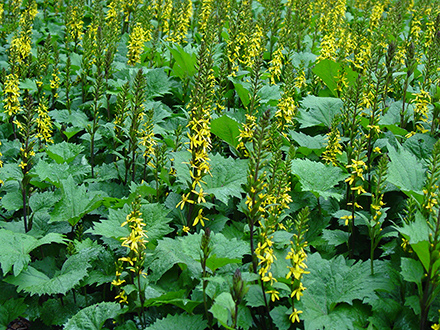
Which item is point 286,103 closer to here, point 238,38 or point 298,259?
point 238,38

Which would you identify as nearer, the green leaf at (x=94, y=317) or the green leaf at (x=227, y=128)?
the green leaf at (x=94, y=317)

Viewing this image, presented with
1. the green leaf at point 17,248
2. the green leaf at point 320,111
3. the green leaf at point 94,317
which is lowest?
the green leaf at point 94,317

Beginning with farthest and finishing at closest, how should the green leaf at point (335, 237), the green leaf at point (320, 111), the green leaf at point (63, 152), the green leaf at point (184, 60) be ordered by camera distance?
the green leaf at point (184, 60) → the green leaf at point (320, 111) → the green leaf at point (63, 152) → the green leaf at point (335, 237)

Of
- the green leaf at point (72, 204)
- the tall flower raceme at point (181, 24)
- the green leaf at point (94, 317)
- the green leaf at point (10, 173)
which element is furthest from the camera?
the tall flower raceme at point (181, 24)

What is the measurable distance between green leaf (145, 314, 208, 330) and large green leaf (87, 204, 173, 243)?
26.4 inches

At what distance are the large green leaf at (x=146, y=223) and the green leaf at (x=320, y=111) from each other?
6.58 feet

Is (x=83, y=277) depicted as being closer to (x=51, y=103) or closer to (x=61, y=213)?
(x=61, y=213)

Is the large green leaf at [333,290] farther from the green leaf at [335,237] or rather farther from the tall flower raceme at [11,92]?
the tall flower raceme at [11,92]

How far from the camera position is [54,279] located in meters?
3.07

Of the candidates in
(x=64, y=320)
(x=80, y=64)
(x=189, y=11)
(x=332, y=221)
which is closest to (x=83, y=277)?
(x=64, y=320)

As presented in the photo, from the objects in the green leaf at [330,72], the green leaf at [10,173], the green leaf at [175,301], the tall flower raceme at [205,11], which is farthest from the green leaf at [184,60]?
the green leaf at [175,301]

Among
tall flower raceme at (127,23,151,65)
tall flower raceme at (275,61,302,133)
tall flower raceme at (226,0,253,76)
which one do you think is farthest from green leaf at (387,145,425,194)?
tall flower raceme at (127,23,151,65)

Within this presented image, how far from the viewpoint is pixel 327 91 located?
217 inches

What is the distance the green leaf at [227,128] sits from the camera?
3.94m
